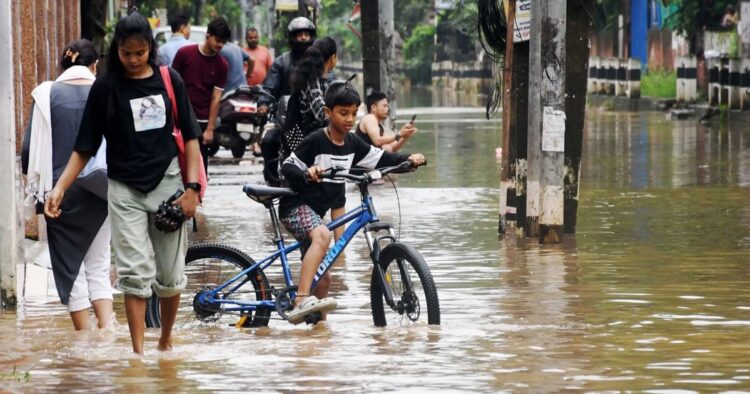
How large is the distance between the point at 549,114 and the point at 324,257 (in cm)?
457

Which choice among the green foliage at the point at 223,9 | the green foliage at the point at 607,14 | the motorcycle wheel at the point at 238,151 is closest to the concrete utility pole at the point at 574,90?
the motorcycle wheel at the point at 238,151

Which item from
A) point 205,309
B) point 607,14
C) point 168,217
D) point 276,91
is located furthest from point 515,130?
point 607,14

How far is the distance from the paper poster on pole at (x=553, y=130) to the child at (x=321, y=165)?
4.09 metres

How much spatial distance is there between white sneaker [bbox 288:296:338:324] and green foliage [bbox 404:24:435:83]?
7781 cm

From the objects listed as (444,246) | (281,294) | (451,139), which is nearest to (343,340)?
(281,294)

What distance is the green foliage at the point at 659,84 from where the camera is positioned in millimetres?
46303

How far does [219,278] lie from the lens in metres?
9.90

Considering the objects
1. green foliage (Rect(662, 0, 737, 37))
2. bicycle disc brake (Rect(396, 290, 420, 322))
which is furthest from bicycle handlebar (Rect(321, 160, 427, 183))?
green foliage (Rect(662, 0, 737, 37))

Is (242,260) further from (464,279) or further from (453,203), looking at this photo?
(453,203)

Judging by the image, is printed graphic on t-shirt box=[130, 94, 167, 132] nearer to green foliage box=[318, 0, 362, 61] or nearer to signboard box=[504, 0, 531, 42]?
signboard box=[504, 0, 531, 42]

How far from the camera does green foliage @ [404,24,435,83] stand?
87500 mm

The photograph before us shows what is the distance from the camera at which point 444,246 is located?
14.0m

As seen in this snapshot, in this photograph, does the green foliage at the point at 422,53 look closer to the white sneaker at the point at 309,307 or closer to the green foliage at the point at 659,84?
the green foliage at the point at 659,84

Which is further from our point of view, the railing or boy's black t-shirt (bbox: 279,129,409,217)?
the railing
